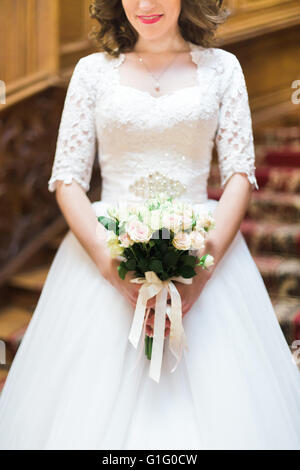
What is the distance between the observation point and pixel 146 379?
1274 mm

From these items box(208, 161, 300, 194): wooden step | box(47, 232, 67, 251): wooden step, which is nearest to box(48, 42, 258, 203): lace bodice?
box(47, 232, 67, 251): wooden step

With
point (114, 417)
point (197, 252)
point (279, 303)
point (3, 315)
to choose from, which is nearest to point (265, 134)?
point (279, 303)

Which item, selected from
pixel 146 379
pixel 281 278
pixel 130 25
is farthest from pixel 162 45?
pixel 281 278

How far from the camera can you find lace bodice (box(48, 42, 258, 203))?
56.4 inches

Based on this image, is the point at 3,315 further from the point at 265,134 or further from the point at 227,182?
the point at 265,134

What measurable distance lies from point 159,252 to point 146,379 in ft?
1.13

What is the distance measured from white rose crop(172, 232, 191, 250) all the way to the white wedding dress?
295 mm

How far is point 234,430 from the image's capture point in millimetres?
1197

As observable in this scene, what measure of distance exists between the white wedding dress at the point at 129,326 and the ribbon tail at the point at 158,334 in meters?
0.07

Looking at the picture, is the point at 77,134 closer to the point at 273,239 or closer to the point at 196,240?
the point at 196,240

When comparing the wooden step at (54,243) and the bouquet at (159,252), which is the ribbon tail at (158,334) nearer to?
the bouquet at (159,252)

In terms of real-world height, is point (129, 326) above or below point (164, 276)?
below

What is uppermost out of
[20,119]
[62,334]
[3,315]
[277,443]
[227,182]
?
[227,182]

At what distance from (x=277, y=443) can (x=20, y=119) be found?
2.17 m
